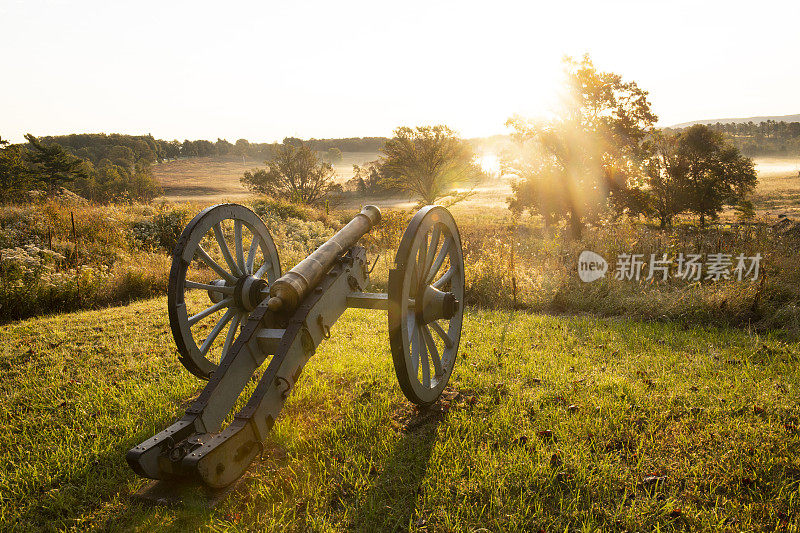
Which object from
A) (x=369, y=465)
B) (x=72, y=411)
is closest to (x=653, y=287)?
(x=369, y=465)

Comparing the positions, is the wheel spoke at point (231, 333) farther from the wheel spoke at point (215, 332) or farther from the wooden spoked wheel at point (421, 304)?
the wooden spoked wheel at point (421, 304)

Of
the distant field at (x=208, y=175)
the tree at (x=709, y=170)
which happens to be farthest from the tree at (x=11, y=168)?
the tree at (x=709, y=170)

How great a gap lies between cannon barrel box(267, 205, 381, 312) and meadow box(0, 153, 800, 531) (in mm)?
1195

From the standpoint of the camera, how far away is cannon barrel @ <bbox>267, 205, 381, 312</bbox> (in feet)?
10.7

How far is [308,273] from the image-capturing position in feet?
11.4

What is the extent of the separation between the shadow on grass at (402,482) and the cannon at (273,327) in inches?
11.7

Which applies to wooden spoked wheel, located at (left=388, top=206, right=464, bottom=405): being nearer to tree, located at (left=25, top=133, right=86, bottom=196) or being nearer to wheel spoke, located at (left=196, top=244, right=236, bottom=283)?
wheel spoke, located at (left=196, top=244, right=236, bottom=283)

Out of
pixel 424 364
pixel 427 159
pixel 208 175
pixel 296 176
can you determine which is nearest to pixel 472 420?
pixel 424 364

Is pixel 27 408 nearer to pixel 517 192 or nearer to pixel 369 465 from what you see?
pixel 369 465

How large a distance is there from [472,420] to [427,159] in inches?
1124

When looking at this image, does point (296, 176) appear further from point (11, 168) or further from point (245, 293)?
point (245, 293)

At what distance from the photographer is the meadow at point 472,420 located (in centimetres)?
283

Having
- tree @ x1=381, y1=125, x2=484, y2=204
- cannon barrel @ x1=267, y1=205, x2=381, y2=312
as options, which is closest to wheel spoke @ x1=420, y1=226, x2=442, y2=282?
cannon barrel @ x1=267, y1=205, x2=381, y2=312

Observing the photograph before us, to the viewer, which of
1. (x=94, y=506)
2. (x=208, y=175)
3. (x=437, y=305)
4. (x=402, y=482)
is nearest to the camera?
(x=94, y=506)
